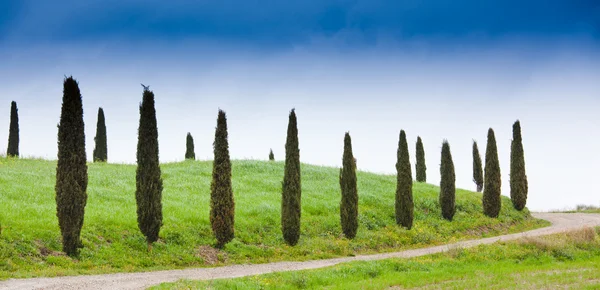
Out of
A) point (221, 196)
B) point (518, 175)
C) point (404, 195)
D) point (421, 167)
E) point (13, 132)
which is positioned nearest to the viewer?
point (221, 196)

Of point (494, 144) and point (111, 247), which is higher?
point (494, 144)

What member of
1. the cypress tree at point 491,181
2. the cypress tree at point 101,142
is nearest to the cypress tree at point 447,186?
the cypress tree at point 491,181

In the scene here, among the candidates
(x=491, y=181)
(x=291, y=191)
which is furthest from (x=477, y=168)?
(x=291, y=191)

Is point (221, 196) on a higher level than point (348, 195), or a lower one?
higher

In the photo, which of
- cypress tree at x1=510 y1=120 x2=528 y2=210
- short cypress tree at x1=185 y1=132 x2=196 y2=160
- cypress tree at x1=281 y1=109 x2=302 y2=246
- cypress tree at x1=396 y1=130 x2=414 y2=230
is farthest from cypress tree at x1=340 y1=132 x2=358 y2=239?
short cypress tree at x1=185 y1=132 x2=196 y2=160

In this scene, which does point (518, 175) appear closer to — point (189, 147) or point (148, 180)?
point (189, 147)

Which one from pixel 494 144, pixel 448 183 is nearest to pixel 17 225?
pixel 448 183

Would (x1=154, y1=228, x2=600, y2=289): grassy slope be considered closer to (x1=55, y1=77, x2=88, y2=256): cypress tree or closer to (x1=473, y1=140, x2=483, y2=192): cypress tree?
(x1=55, y1=77, x2=88, y2=256): cypress tree

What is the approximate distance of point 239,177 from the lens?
1948 inches

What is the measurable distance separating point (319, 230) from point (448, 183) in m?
15.7

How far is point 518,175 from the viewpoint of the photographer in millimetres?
53469

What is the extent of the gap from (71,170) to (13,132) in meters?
43.7

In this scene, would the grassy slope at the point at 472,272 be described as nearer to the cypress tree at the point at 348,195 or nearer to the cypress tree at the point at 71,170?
the cypress tree at the point at 71,170

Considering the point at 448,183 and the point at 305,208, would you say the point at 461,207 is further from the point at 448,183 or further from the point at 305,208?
the point at 305,208
